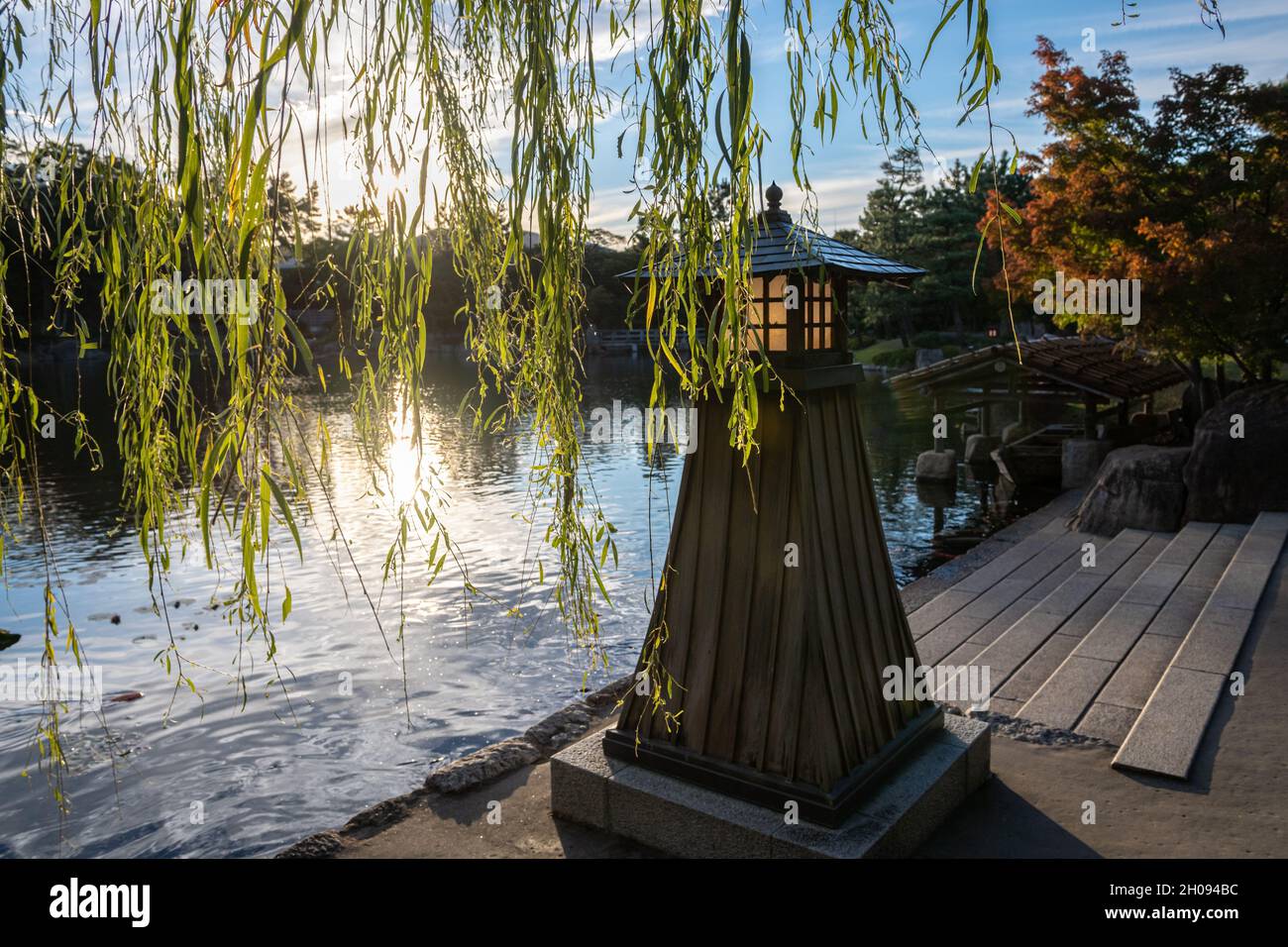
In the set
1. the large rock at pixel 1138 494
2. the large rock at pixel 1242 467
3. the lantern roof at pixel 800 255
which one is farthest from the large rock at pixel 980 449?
the lantern roof at pixel 800 255

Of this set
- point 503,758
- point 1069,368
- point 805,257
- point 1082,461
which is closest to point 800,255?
point 805,257

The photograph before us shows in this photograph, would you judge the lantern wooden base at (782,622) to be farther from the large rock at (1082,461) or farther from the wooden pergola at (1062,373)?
the large rock at (1082,461)

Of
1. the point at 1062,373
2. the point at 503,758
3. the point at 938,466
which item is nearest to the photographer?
the point at 503,758

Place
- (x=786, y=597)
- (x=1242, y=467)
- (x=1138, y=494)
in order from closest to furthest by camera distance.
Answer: (x=786, y=597) → (x=1242, y=467) → (x=1138, y=494)

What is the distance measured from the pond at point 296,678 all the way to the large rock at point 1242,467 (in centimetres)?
340

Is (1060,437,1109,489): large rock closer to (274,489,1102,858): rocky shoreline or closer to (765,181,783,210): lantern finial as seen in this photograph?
(274,489,1102,858): rocky shoreline

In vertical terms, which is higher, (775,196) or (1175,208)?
(1175,208)

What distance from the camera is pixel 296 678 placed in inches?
340

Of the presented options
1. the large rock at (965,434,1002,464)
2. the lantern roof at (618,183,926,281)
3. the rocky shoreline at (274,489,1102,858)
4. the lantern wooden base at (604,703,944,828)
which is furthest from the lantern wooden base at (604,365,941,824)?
the large rock at (965,434,1002,464)

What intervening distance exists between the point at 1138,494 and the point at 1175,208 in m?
4.41

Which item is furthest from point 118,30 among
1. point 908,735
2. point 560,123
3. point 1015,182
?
point 1015,182

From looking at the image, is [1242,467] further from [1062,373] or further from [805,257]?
[805,257]

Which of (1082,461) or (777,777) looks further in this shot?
(1082,461)
